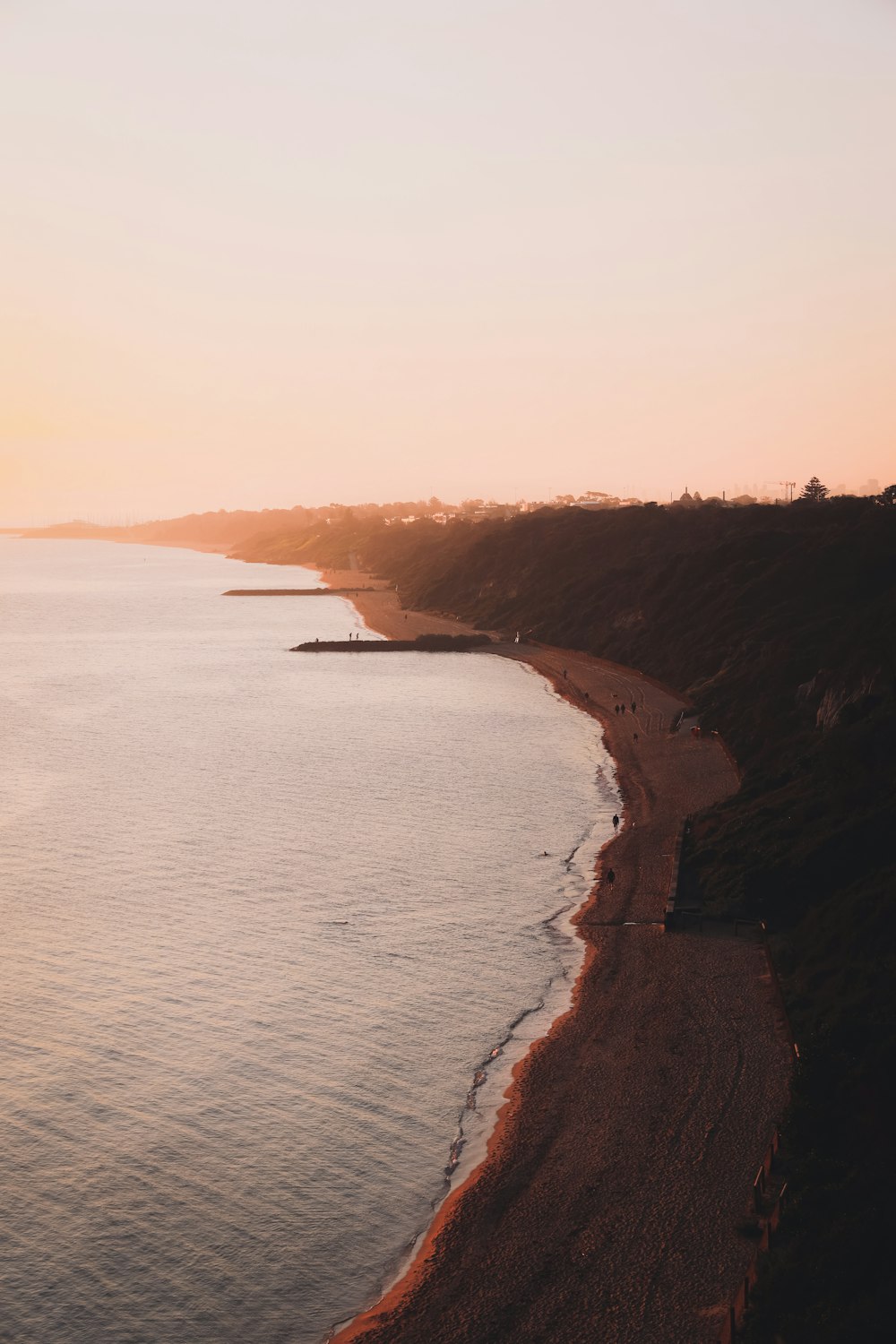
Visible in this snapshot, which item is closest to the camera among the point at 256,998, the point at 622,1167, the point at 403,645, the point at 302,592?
the point at 622,1167

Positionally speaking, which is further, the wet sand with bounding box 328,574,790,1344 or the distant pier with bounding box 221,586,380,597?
the distant pier with bounding box 221,586,380,597

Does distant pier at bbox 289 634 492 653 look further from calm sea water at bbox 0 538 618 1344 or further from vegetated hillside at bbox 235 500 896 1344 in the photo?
calm sea water at bbox 0 538 618 1344

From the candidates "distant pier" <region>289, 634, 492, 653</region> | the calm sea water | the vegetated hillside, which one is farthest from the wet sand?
"distant pier" <region>289, 634, 492, 653</region>

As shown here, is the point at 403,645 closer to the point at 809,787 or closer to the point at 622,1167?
the point at 809,787

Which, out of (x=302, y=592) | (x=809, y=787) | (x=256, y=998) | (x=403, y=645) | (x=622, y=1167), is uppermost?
(x=302, y=592)

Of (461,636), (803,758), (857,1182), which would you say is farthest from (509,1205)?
(461,636)

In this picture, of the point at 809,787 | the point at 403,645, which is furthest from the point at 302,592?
the point at 809,787

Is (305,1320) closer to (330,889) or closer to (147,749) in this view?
(330,889)
